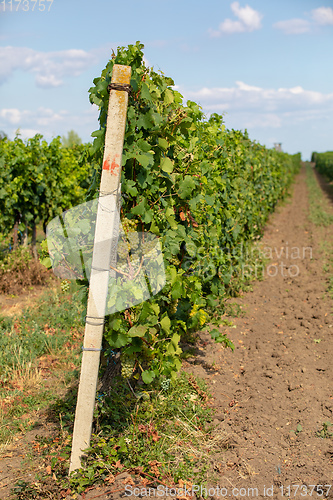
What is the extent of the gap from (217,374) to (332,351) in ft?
4.70

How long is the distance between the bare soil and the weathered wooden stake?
0.49 meters

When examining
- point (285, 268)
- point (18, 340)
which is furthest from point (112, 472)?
point (285, 268)

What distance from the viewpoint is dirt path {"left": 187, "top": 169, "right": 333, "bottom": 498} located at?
2.99 m

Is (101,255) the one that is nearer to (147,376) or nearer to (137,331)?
(137,331)

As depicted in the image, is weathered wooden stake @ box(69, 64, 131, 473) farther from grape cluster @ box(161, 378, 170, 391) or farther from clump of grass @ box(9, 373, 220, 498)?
grape cluster @ box(161, 378, 170, 391)

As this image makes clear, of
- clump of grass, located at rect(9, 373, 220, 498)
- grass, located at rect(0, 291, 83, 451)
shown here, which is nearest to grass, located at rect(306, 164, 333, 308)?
clump of grass, located at rect(9, 373, 220, 498)

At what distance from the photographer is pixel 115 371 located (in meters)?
3.36

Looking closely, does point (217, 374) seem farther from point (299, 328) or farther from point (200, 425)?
point (299, 328)

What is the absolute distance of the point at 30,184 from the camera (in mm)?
8422

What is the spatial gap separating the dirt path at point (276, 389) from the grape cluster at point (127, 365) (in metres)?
0.93

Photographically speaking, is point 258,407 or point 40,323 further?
point 40,323

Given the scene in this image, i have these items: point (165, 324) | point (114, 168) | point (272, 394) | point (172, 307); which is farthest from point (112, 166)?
point (272, 394)

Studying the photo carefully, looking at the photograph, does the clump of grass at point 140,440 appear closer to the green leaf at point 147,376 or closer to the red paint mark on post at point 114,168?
the green leaf at point 147,376

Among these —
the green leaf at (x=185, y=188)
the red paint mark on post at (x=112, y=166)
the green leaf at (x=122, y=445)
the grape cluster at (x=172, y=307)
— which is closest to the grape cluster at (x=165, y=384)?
the grape cluster at (x=172, y=307)
